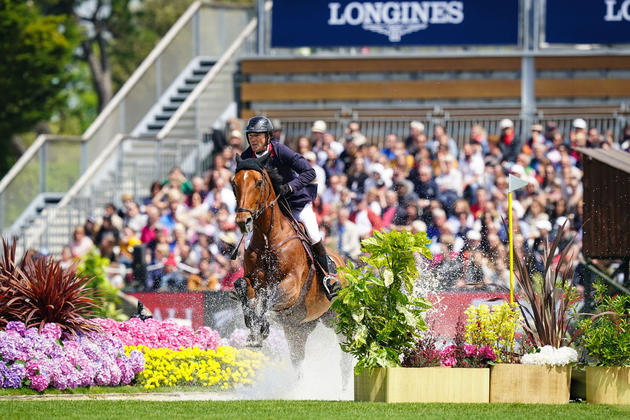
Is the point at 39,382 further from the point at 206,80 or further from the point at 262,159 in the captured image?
the point at 206,80

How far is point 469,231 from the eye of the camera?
766 inches

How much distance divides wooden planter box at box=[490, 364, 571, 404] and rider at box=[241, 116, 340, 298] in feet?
10.0

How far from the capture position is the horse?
40.4 feet

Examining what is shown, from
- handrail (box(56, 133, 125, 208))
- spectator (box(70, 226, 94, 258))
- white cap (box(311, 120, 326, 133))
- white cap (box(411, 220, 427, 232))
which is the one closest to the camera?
white cap (box(411, 220, 427, 232))

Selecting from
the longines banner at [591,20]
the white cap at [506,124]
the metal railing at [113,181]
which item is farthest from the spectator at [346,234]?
the longines banner at [591,20]

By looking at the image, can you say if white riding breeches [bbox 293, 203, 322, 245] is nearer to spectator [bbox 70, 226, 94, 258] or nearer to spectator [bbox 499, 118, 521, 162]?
spectator [bbox 499, 118, 521, 162]

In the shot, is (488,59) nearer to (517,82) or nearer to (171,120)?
(517,82)

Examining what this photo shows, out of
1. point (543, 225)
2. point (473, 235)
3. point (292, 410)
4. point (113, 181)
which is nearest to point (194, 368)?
point (292, 410)

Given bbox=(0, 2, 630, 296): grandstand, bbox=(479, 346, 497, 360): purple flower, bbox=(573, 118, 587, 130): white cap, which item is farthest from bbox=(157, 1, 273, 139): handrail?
bbox=(479, 346, 497, 360): purple flower

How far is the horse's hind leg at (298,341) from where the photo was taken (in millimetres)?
13805

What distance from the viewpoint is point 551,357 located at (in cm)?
1093

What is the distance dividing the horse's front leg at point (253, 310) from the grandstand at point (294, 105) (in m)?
11.6

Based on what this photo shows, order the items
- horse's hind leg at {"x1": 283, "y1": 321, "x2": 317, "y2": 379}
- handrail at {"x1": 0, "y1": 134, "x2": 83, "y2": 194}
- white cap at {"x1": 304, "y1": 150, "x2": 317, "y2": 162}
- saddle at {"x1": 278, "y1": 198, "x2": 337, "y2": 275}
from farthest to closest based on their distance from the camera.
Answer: handrail at {"x1": 0, "y1": 134, "x2": 83, "y2": 194}
white cap at {"x1": 304, "y1": 150, "x2": 317, "y2": 162}
horse's hind leg at {"x1": 283, "y1": 321, "x2": 317, "y2": 379}
saddle at {"x1": 278, "y1": 198, "x2": 337, "y2": 275}

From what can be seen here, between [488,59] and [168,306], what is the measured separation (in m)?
11.5
